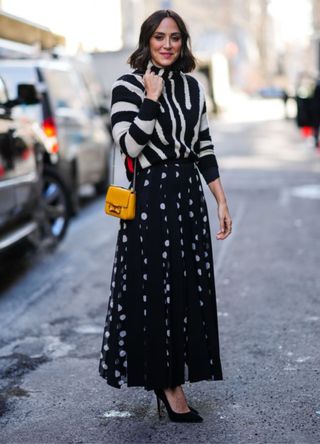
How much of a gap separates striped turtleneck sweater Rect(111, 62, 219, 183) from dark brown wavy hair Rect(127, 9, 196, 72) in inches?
1.2

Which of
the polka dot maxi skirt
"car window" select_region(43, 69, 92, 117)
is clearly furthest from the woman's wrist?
"car window" select_region(43, 69, 92, 117)

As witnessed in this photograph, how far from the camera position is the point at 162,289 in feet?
12.7

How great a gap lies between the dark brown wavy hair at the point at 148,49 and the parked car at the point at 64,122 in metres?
5.38

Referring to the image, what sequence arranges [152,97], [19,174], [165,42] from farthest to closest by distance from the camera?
[19,174]
[165,42]
[152,97]

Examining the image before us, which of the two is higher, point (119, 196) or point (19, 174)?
point (119, 196)

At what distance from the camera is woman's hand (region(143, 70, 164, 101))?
12.2 ft

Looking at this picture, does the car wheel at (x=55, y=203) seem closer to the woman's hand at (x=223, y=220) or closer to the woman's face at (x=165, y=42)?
the woman's hand at (x=223, y=220)

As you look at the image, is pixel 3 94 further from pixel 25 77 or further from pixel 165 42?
pixel 165 42

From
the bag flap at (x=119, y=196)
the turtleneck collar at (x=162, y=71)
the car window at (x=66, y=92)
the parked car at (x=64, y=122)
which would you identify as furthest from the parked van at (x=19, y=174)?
the turtleneck collar at (x=162, y=71)

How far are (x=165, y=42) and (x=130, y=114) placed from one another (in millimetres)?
346

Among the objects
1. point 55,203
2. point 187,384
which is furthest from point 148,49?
point 55,203

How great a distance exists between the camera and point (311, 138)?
26.4 m

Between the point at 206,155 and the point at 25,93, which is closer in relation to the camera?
the point at 206,155

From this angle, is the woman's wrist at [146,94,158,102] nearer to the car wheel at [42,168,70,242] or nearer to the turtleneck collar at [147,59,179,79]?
the turtleneck collar at [147,59,179,79]
